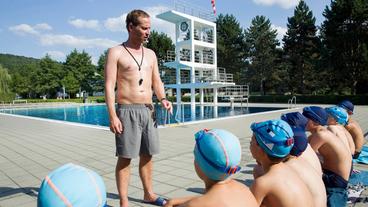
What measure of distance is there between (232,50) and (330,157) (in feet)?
156

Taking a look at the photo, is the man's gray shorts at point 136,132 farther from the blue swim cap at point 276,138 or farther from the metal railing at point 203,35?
the metal railing at point 203,35

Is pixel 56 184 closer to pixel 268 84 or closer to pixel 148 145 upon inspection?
pixel 148 145

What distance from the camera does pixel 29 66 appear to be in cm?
6044

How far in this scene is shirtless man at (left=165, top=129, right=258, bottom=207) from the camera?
152 centimetres

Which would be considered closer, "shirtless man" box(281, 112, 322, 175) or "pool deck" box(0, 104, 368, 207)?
"shirtless man" box(281, 112, 322, 175)

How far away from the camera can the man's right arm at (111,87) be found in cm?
315

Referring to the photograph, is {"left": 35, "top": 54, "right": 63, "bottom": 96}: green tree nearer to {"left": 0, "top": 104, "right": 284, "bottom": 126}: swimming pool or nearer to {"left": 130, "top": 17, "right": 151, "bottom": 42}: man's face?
{"left": 0, "top": 104, "right": 284, "bottom": 126}: swimming pool

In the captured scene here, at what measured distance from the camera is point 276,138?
2035 millimetres

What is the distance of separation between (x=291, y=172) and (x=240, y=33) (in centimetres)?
5175

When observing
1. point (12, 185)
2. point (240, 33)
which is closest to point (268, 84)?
point (240, 33)

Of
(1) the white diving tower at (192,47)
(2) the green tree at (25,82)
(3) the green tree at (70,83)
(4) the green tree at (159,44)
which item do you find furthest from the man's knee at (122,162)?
(2) the green tree at (25,82)

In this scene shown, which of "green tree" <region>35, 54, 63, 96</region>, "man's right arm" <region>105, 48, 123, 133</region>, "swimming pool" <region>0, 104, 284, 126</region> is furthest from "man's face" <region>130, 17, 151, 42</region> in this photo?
"green tree" <region>35, 54, 63, 96</region>

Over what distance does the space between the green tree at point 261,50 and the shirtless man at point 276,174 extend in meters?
44.6

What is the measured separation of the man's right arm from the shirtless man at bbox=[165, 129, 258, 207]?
1.74 metres
